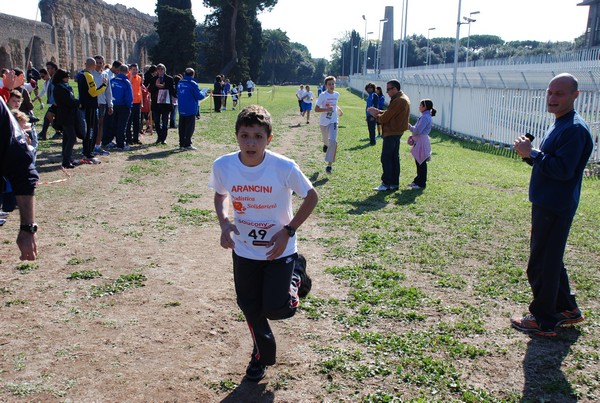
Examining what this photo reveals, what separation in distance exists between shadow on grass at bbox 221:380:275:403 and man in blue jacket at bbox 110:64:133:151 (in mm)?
→ 11130

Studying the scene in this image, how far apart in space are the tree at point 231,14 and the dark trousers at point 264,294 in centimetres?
6315

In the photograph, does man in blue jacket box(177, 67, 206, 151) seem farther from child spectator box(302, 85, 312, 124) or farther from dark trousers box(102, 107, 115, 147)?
child spectator box(302, 85, 312, 124)

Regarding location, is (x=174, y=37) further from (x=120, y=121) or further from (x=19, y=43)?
(x=120, y=121)

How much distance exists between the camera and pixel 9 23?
4022 cm

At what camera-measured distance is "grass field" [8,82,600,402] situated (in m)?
3.86

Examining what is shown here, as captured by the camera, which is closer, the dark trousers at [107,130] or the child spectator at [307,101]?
the dark trousers at [107,130]

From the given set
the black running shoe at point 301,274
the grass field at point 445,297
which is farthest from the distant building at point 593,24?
the black running shoe at point 301,274

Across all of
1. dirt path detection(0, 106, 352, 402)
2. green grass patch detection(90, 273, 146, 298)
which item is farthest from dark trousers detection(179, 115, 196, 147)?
green grass patch detection(90, 273, 146, 298)

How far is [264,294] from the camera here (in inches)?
143

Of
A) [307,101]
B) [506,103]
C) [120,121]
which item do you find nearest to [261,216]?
[120,121]

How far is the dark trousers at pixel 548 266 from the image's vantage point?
173 inches

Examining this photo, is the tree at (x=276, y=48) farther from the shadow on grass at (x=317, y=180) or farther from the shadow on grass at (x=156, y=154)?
the shadow on grass at (x=317, y=180)

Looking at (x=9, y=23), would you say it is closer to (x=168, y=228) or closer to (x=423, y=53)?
(x=168, y=228)

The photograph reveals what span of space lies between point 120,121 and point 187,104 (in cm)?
178
